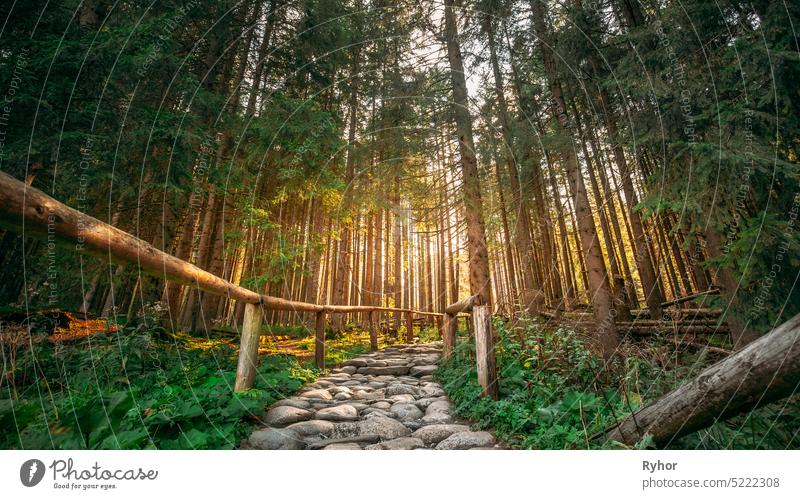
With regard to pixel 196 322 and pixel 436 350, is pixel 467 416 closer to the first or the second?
pixel 436 350

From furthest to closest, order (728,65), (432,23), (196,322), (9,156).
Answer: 1. (196,322)
2. (432,23)
3. (9,156)
4. (728,65)

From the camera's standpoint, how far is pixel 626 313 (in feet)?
21.7

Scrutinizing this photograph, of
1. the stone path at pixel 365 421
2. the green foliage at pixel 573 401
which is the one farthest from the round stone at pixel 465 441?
the green foliage at pixel 573 401

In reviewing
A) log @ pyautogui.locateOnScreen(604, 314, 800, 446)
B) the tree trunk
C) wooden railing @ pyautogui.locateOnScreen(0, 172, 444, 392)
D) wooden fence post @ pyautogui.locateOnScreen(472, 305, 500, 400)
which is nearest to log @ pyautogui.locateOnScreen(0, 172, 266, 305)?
wooden railing @ pyautogui.locateOnScreen(0, 172, 444, 392)

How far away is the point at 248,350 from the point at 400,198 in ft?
22.1

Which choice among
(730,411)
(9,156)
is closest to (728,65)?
(730,411)

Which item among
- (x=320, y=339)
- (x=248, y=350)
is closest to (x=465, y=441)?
(x=248, y=350)

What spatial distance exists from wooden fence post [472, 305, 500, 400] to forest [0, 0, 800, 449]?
2cm

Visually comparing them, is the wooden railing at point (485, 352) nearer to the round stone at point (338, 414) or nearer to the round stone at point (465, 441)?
the round stone at point (465, 441)

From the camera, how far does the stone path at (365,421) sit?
7.66 feet

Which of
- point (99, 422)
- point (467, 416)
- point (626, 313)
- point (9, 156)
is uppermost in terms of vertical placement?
point (9, 156)

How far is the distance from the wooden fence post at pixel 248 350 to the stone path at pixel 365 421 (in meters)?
0.41

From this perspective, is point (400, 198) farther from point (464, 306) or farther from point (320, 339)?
point (464, 306)
